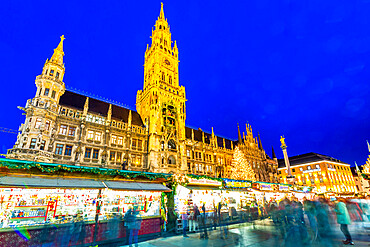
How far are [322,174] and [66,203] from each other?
85.8 m

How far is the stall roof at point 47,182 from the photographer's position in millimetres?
10434

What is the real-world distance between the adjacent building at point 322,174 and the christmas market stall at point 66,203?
68.1 meters

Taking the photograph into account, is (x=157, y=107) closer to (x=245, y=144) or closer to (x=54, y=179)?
(x=54, y=179)

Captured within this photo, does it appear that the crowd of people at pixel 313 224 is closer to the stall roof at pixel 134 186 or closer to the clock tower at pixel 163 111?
the stall roof at pixel 134 186

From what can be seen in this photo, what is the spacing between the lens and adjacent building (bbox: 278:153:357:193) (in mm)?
67875

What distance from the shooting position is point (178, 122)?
41.8m

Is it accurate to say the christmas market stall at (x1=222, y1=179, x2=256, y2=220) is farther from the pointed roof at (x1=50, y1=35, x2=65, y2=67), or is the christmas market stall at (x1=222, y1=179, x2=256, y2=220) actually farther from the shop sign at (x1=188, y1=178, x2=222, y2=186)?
the pointed roof at (x1=50, y1=35, x2=65, y2=67)

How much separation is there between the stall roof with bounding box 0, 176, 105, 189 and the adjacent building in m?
71.1

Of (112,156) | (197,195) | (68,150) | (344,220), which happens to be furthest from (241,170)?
(68,150)

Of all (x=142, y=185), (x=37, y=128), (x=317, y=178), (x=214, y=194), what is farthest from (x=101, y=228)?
(x=317, y=178)

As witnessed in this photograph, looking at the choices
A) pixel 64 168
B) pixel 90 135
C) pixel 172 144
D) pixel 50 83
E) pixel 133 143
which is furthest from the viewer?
pixel 172 144

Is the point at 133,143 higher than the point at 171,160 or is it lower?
higher

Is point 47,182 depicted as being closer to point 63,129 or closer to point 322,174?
point 63,129

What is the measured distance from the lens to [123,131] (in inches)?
1346
